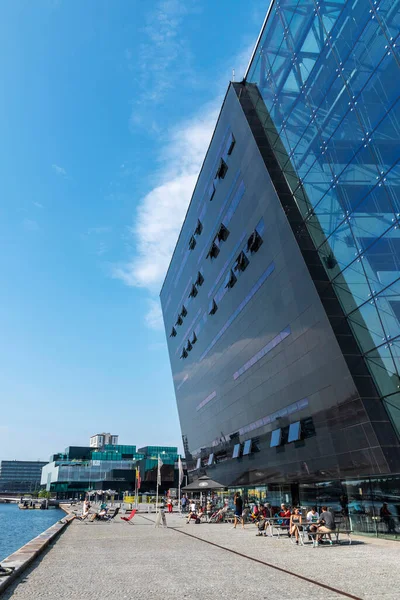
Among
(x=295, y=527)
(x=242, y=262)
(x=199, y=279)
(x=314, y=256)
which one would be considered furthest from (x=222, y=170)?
(x=295, y=527)

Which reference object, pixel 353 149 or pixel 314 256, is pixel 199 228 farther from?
pixel 353 149

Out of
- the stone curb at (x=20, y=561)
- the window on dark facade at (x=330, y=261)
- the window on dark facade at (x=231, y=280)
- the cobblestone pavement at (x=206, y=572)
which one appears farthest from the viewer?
the window on dark facade at (x=231, y=280)

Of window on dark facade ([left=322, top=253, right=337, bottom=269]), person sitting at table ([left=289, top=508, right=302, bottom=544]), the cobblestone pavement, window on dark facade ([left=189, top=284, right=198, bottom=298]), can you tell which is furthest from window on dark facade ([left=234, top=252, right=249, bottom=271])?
the cobblestone pavement

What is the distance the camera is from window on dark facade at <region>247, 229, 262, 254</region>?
106ft

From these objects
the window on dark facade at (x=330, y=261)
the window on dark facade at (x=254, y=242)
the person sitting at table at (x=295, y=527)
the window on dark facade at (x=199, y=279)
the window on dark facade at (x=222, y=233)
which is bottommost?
the person sitting at table at (x=295, y=527)

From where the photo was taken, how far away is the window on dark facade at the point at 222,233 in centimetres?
4061

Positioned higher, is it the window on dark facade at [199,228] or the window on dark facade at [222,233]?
the window on dark facade at [199,228]

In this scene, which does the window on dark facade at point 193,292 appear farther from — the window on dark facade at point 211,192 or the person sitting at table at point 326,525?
the person sitting at table at point 326,525

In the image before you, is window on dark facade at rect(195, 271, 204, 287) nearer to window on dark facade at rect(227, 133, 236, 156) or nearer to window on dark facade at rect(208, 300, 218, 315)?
window on dark facade at rect(208, 300, 218, 315)

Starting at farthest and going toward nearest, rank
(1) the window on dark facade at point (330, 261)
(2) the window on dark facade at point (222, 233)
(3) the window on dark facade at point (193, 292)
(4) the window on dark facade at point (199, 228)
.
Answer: (3) the window on dark facade at point (193, 292)
(4) the window on dark facade at point (199, 228)
(2) the window on dark facade at point (222, 233)
(1) the window on dark facade at point (330, 261)

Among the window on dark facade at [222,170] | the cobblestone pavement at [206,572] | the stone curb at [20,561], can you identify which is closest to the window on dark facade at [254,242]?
the window on dark facade at [222,170]

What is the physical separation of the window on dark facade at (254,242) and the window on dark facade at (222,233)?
644cm

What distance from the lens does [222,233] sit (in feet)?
136

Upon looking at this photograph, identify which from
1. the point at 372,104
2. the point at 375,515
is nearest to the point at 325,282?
the point at 372,104
